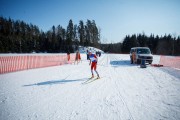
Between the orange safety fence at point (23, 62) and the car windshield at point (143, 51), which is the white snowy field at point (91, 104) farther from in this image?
the car windshield at point (143, 51)

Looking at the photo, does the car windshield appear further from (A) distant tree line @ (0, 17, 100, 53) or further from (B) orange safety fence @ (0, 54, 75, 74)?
Answer: (A) distant tree line @ (0, 17, 100, 53)

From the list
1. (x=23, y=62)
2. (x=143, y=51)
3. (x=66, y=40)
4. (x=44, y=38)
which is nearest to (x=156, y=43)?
(x=66, y=40)

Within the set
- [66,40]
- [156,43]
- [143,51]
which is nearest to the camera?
[143,51]

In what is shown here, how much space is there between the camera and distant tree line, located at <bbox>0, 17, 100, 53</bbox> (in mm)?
66994

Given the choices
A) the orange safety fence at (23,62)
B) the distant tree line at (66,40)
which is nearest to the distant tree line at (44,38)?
the distant tree line at (66,40)

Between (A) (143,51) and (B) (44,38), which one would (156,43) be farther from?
(A) (143,51)

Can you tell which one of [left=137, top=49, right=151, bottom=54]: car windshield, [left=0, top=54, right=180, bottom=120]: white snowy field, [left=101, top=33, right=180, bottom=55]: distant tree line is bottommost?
[left=0, top=54, right=180, bottom=120]: white snowy field

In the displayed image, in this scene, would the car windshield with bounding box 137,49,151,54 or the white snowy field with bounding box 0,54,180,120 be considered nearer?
the white snowy field with bounding box 0,54,180,120

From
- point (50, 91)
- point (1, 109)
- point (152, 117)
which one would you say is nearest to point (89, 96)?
point (50, 91)

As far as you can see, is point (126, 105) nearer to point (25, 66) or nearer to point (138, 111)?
point (138, 111)

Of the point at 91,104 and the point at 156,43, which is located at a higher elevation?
the point at 156,43

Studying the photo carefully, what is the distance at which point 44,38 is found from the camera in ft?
263

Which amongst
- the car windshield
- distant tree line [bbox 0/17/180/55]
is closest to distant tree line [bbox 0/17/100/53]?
distant tree line [bbox 0/17/180/55]

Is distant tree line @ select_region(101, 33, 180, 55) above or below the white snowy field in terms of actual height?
above
